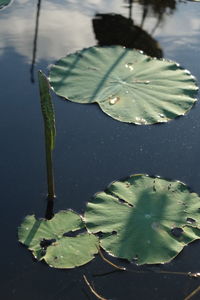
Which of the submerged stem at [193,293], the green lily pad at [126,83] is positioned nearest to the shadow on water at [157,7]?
the green lily pad at [126,83]

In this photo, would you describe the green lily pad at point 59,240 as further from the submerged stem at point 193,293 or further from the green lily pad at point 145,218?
the submerged stem at point 193,293

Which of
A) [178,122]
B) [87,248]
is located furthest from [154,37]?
[87,248]

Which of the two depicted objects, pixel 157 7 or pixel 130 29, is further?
pixel 157 7

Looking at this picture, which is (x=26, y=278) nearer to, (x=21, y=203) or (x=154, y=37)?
(x=21, y=203)

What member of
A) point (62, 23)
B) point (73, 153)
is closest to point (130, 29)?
point (62, 23)

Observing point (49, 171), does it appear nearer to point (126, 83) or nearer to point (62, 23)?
point (126, 83)

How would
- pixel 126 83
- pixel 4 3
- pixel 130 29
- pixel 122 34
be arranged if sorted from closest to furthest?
pixel 126 83 → pixel 122 34 → pixel 130 29 → pixel 4 3

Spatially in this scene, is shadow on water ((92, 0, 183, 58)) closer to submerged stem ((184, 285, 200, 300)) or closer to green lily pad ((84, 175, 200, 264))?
green lily pad ((84, 175, 200, 264))
